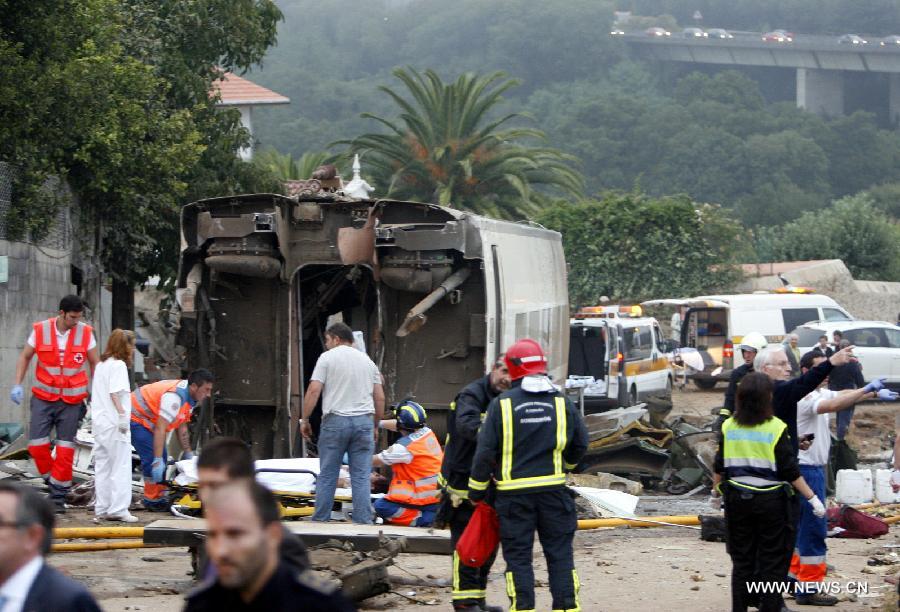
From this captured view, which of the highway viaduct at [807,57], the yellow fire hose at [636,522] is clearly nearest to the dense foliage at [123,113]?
the yellow fire hose at [636,522]

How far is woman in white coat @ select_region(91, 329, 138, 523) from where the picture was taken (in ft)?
36.7

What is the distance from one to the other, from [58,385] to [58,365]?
0.17m

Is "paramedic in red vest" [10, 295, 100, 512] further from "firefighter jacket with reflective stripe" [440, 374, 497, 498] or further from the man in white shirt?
the man in white shirt

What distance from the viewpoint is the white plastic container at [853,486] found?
43.1ft

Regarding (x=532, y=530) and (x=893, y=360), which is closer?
(x=532, y=530)

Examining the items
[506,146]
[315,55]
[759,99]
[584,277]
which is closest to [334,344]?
[506,146]

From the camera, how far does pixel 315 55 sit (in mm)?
145750

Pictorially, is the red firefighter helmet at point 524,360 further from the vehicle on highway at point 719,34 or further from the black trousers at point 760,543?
the vehicle on highway at point 719,34

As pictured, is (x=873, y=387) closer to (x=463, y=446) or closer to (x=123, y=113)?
(x=463, y=446)

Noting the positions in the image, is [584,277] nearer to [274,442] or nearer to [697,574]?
[274,442]

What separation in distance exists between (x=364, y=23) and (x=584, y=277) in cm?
11191

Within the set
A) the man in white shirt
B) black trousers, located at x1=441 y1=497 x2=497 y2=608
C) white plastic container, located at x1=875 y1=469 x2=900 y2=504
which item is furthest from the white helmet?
black trousers, located at x1=441 y1=497 x2=497 y2=608

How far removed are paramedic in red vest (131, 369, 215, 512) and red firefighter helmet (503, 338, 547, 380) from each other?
4.90 metres

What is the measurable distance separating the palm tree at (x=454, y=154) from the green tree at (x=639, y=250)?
20.9 feet
